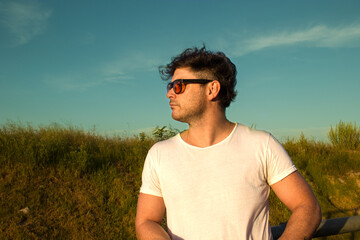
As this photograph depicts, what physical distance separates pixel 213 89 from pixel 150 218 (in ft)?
4.42

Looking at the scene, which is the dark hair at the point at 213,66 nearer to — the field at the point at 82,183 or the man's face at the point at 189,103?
the man's face at the point at 189,103

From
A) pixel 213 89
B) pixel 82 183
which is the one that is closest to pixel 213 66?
pixel 213 89

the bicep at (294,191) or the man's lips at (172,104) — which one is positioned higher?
the man's lips at (172,104)

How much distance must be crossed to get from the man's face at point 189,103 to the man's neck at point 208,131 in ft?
0.28

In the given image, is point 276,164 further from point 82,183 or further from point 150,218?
point 82,183

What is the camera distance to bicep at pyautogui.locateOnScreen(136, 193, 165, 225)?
109 inches

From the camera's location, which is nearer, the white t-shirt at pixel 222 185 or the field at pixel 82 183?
the white t-shirt at pixel 222 185

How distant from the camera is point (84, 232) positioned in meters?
5.77

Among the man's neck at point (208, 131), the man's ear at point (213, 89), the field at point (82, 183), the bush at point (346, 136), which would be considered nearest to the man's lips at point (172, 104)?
the man's neck at point (208, 131)

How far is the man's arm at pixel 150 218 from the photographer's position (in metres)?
2.59

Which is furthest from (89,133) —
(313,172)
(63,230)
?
(313,172)

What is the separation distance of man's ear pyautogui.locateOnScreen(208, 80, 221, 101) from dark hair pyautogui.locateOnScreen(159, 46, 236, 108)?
0.25 ft

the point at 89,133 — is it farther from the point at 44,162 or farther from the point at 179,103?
the point at 179,103

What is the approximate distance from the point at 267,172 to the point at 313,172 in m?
7.43
